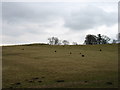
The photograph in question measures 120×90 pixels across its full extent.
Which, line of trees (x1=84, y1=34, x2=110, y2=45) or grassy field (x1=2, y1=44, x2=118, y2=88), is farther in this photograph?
line of trees (x1=84, y1=34, x2=110, y2=45)

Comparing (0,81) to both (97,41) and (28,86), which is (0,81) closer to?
(28,86)

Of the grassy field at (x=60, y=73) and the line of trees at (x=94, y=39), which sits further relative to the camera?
the line of trees at (x=94, y=39)

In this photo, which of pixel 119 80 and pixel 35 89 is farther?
pixel 119 80

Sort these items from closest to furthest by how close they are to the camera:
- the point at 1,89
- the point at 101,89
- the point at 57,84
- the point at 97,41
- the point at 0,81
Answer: the point at 101,89 < the point at 1,89 < the point at 57,84 < the point at 0,81 < the point at 97,41

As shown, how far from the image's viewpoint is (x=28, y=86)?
1162 cm

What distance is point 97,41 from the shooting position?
11569 centimetres

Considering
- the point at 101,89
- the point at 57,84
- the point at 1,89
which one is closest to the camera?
the point at 101,89

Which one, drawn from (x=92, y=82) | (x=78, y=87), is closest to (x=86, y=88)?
(x=78, y=87)

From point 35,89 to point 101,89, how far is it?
13.7 feet

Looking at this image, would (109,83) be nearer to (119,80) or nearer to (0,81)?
(119,80)

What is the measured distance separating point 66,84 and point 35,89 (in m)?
2.24

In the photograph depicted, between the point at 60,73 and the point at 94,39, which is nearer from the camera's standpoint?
the point at 60,73

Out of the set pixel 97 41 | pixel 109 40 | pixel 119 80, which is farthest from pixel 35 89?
pixel 109 40

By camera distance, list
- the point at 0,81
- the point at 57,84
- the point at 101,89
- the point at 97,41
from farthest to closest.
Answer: the point at 97,41
the point at 0,81
the point at 57,84
the point at 101,89
